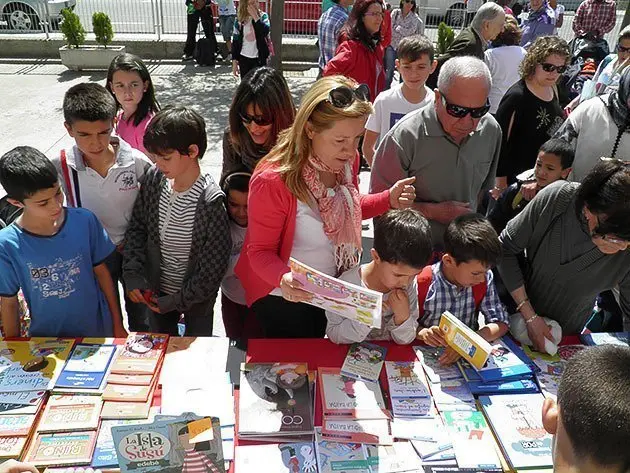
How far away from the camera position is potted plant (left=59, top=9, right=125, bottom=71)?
9.34m

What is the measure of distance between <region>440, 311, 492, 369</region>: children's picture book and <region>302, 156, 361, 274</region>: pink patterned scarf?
1.51ft

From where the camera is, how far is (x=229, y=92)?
28.7ft

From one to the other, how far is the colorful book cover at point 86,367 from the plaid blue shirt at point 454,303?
1.38 m

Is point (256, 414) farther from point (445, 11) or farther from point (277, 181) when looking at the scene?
point (445, 11)

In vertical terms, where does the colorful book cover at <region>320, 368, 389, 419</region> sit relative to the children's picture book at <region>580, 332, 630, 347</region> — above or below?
above

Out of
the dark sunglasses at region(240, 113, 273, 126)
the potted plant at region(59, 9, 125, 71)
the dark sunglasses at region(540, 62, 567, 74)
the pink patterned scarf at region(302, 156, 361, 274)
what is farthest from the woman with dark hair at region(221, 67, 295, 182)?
the potted plant at region(59, 9, 125, 71)

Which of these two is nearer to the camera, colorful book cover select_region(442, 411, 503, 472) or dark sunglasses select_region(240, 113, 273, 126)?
colorful book cover select_region(442, 411, 503, 472)

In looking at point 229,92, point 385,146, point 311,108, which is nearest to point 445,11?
point 229,92

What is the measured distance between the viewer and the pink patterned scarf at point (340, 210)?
2.00 m

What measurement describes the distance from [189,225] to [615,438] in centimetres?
184

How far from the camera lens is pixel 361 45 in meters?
4.70

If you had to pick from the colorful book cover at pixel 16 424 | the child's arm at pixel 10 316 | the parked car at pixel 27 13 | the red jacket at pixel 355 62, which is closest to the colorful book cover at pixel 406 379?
the colorful book cover at pixel 16 424

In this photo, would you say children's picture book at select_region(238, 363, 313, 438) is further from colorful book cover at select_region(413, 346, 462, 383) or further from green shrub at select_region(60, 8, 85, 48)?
green shrub at select_region(60, 8, 85, 48)

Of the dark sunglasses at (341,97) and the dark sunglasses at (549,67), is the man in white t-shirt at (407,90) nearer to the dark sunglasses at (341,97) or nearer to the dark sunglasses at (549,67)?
the dark sunglasses at (549,67)
